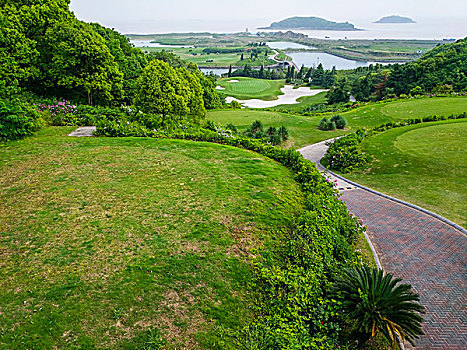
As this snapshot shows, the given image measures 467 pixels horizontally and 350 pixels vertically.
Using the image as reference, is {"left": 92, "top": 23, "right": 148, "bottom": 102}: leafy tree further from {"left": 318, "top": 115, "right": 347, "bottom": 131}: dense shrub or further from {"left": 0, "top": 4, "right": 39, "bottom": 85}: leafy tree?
{"left": 318, "top": 115, "right": 347, "bottom": 131}: dense shrub

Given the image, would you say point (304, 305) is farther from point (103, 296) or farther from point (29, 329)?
point (29, 329)

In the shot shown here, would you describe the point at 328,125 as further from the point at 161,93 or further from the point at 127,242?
the point at 127,242

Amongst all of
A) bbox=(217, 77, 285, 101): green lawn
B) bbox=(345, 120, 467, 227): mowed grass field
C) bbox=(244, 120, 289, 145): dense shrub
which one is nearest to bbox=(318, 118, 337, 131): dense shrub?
bbox=(244, 120, 289, 145): dense shrub

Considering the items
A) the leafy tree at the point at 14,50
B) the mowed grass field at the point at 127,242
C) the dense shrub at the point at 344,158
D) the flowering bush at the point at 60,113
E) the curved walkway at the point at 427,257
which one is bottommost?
the curved walkway at the point at 427,257

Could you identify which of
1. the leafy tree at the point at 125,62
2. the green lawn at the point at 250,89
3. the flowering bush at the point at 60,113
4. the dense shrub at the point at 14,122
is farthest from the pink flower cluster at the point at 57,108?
the green lawn at the point at 250,89

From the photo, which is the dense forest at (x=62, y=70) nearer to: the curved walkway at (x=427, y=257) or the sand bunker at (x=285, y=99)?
the curved walkway at (x=427, y=257)

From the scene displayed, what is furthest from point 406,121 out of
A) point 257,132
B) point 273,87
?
Result: point 273,87
